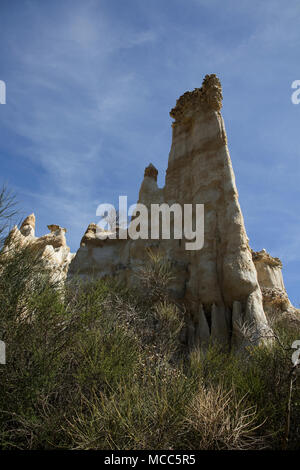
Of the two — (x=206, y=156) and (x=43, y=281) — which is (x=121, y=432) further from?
(x=206, y=156)

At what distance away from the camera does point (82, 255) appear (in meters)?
19.9

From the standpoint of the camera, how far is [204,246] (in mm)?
14328

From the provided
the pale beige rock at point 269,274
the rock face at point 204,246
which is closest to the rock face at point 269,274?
the pale beige rock at point 269,274

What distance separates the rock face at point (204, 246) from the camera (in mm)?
12461

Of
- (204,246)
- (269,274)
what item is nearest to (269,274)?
(269,274)

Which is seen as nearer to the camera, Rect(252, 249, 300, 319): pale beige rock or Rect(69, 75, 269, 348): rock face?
Rect(69, 75, 269, 348): rock face

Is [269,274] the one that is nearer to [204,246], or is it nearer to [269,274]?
[269,274]

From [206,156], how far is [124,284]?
7.92m

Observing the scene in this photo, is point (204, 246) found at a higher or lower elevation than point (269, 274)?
higher

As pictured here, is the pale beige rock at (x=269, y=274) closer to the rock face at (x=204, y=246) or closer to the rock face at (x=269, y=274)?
the rock face at (x=269, y=274)

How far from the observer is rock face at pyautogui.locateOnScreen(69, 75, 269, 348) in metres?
12.5

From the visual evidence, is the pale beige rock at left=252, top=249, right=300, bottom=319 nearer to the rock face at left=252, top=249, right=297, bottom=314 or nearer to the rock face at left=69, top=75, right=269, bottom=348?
the rock face at left=252, top=249, right=297, bottom=314

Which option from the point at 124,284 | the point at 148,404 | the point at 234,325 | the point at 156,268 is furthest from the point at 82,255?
the point at 148,404

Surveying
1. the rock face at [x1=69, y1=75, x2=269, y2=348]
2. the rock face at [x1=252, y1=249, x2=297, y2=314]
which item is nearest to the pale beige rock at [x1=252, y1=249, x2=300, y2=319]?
the rock face at [x1=252, y1=249, x2=297, y2=314]
